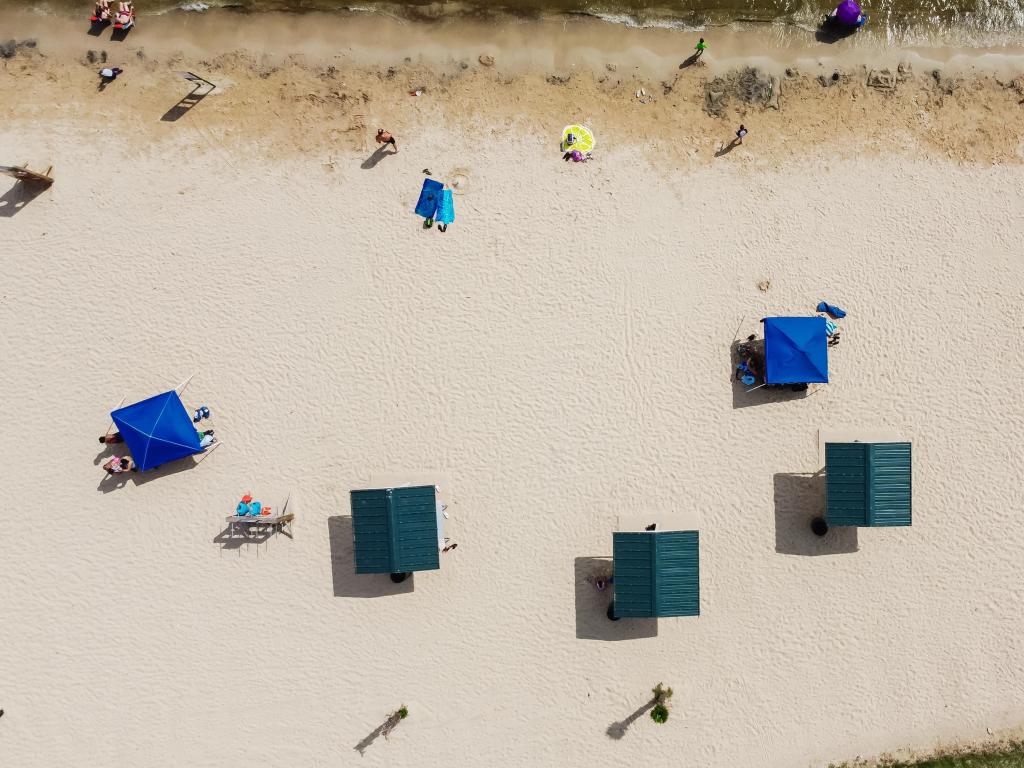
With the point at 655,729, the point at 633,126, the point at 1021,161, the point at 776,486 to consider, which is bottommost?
the point at 655,729

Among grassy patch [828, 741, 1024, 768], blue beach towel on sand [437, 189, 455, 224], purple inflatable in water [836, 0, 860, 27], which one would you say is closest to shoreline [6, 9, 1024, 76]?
purple inflatable in water [836, 0, 860, 27]

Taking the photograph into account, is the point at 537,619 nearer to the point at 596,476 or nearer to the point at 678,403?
the point at 596,476

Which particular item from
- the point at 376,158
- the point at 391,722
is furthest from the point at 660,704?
the point at 376,158

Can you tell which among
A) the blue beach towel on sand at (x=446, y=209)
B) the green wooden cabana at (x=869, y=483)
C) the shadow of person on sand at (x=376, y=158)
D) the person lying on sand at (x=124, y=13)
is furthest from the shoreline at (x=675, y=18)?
the green wooden cabana at (x=869, y=483)

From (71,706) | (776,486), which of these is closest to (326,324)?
(71,706)

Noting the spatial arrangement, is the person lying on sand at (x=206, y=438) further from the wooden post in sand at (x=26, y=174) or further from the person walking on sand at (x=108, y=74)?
the person walking on sand at (x=108, y=74)

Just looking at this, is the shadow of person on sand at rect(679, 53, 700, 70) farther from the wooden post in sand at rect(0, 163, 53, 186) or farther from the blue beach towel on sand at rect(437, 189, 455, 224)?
the wooden post in sand at rect(0, 163, 53, 186)
